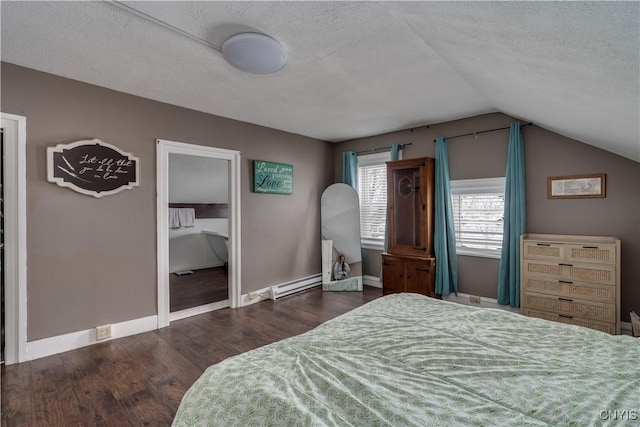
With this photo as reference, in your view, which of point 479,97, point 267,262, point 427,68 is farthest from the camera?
point 267,262

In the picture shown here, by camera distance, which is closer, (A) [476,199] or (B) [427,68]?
(B) [427,68]

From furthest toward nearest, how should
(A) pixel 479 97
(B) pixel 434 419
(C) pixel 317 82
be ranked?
(A) pixel 479 97
(C) pixel 317 82
(B) pixel 434 419

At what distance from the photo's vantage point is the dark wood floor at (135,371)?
186 centimetres

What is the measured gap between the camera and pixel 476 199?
12.6 ft

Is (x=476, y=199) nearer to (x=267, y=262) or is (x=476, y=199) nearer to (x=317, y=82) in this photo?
(x=317, y=82)

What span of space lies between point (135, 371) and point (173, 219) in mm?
3688

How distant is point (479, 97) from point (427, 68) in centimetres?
102

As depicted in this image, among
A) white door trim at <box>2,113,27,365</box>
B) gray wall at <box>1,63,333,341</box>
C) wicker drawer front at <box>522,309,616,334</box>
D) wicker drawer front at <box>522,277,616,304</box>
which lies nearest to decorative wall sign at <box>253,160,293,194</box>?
gray wall at <box>1,63,333,341</box>

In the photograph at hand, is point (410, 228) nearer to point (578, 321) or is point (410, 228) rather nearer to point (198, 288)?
point (578, 321)

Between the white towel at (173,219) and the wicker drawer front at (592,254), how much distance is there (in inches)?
227

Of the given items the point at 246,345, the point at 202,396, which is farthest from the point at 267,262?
the point at 202,396

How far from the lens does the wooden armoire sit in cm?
395

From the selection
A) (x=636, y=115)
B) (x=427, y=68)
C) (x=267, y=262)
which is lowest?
(x=267, y=262)

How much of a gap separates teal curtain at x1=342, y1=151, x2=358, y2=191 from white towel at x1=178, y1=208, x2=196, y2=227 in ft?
9.98
